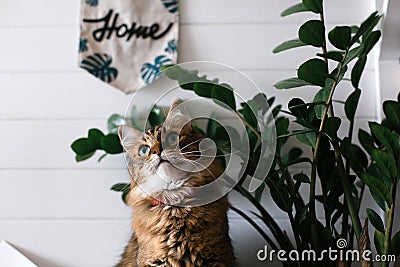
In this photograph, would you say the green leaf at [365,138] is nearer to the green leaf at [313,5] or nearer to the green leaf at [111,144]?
the green leaf at [313,5]

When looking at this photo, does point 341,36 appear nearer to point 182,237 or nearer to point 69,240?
point 182,237

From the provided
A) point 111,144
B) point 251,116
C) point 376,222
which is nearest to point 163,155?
point 251,116

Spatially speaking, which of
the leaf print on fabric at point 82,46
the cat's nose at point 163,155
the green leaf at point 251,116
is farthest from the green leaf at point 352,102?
the leaf print on fabric at point 82,46

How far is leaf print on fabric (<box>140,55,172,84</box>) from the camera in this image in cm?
171

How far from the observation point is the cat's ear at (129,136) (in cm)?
132

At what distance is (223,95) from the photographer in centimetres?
134

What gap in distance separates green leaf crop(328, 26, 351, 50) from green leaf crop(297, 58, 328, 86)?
0.06 meters

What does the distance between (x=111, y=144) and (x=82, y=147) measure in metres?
0.09

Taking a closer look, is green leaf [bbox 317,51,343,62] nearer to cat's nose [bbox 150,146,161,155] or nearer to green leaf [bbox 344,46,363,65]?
green leaf [bbox 344,46,363,65]

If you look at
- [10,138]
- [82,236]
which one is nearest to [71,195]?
[82,236]

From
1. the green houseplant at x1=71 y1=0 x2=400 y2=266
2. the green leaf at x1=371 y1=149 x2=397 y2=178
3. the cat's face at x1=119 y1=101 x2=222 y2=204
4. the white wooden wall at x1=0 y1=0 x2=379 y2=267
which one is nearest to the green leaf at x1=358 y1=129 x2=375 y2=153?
the green houseplant at x1=71 y1=0 x2=400 y2=266

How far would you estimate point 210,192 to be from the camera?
4.30ft

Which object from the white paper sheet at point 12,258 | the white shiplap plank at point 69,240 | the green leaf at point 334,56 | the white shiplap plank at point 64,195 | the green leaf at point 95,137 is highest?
the green leaf at point 334,56

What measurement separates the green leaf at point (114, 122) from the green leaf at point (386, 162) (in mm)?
729
